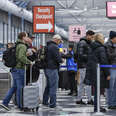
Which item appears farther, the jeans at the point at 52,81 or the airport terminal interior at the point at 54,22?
the jeans at the point at 52,81

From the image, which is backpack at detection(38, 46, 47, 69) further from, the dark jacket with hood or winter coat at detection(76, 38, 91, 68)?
winter coat at detection(76, 38, 91, 68)

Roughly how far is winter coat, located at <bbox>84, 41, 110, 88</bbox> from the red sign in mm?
3493

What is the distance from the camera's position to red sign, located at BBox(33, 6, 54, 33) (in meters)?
11.8

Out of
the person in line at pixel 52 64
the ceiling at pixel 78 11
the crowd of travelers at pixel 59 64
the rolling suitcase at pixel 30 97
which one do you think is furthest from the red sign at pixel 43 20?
the ceiling at pixel 78 11

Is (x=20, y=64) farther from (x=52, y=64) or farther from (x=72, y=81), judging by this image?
(x=72, y=81)

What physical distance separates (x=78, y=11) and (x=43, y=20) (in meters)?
28.1

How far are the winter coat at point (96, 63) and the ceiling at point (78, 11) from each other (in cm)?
2471

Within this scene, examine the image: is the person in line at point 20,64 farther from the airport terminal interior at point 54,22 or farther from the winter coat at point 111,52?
the winter coat at point 111,52

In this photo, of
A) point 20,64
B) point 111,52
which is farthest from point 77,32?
point 20,64

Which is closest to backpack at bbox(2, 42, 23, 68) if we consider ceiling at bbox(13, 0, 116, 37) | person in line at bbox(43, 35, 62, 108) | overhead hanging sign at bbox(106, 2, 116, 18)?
person in line at bbox(43, 35, 62, 108)

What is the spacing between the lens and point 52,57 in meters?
9.51

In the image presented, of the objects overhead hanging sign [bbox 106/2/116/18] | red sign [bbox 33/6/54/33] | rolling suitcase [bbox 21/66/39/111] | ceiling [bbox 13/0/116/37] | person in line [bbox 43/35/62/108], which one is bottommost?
rolling suitcase [bbox 21/66/39/111]

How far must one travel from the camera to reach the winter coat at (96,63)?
829cm

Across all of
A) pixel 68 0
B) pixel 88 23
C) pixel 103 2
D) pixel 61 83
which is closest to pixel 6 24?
pixel 68 0
